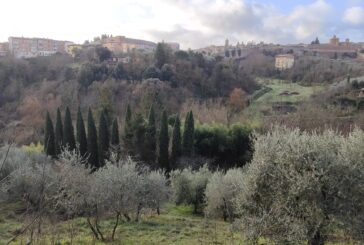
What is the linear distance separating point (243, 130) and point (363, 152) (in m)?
27.9

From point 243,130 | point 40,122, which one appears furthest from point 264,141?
point 40,122

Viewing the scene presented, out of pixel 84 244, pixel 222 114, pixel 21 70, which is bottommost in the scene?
pixel 84 244

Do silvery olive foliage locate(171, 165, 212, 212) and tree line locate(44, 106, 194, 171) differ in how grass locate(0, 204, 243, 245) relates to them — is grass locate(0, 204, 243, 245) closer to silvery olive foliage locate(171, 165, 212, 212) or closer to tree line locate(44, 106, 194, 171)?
silvery olive foliage locate(171, 165, 212, 212)

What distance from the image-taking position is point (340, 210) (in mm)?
10633

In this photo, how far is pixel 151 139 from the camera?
37.7 metres

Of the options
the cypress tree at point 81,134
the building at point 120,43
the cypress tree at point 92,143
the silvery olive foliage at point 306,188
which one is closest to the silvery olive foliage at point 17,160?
the cypress tree at point 81,134

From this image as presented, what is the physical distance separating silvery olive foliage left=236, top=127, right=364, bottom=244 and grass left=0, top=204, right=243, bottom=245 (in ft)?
11.1

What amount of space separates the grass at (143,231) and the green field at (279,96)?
28796mm

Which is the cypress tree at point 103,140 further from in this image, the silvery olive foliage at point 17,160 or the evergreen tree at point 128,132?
the silvery olive foliage at point 17,160

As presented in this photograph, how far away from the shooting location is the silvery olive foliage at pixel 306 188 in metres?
10.6

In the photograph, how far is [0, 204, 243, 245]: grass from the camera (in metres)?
16.2

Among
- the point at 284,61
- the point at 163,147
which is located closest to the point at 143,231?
the point at 163,147

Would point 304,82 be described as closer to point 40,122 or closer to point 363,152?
point 40,122

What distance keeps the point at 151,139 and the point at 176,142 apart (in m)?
2.98
